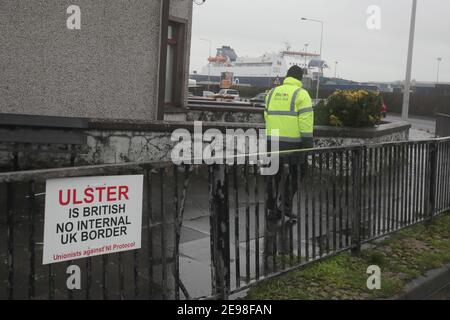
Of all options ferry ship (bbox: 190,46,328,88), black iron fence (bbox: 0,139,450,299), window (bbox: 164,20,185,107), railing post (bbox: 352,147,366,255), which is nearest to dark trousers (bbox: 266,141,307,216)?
black iron fence (bbox: 0,139,450,299)

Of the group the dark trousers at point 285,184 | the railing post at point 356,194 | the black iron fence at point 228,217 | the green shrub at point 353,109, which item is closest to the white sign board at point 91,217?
the black iron fence at point 228,217

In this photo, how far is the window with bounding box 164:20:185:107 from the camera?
40.7 ft

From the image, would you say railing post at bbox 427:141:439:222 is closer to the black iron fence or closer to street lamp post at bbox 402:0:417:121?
the black iron fence

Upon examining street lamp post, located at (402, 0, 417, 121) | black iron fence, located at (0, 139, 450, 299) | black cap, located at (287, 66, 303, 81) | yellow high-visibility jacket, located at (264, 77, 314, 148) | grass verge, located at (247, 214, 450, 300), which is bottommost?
grass verge, located at (247, 214, 450, 300)

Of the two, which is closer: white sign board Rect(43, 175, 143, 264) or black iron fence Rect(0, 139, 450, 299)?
white sign board Rect(43, 175, 143, 264)

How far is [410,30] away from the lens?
73.3 feet

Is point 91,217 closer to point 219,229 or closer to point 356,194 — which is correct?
point 219,229

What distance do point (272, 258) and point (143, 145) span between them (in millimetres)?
5312

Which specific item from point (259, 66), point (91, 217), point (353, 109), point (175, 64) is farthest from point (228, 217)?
point (259, 66)

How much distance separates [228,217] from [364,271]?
6.30 feet

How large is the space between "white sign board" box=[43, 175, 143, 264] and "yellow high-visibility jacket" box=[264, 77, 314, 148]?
3132mm

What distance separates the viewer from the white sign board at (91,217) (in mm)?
3453
